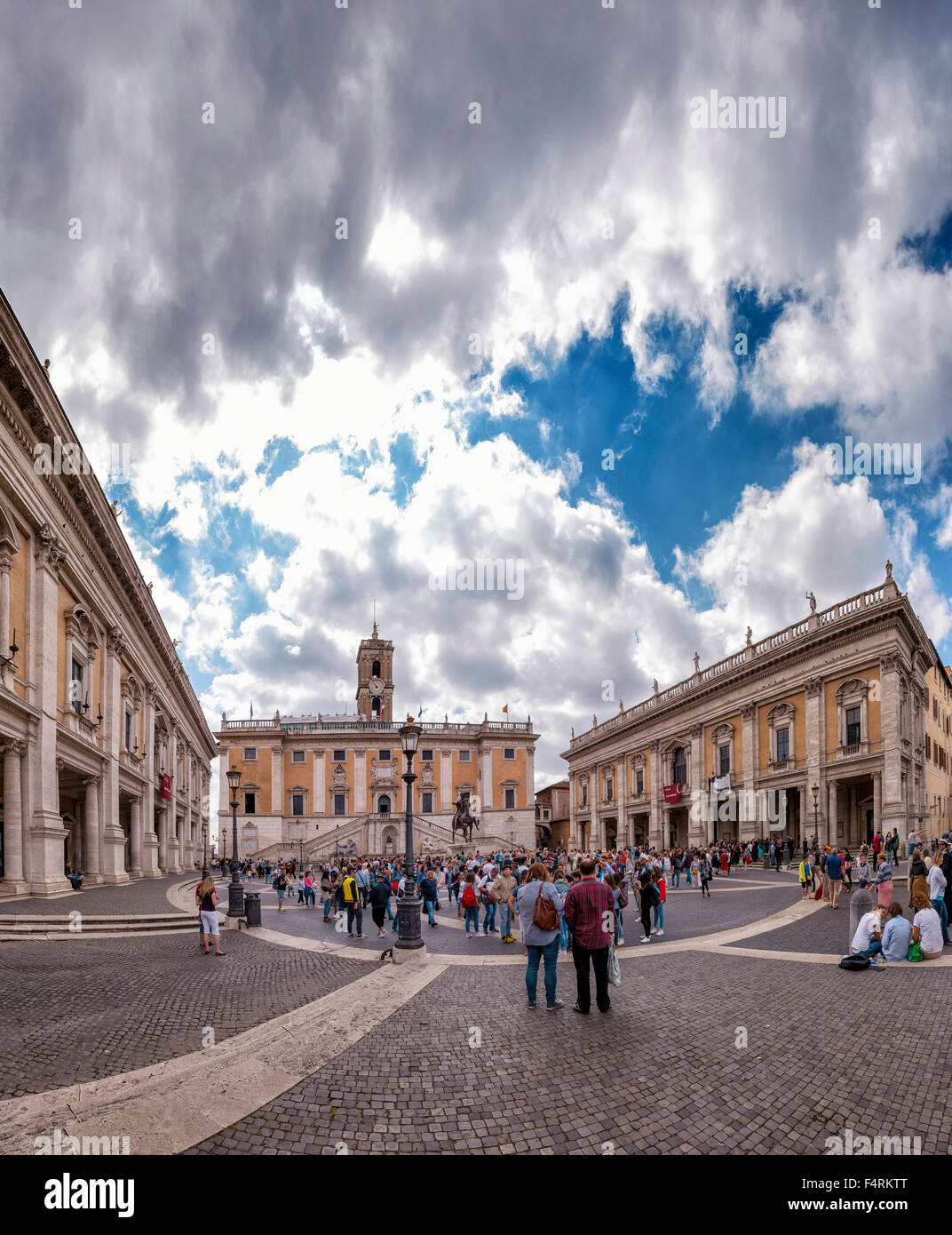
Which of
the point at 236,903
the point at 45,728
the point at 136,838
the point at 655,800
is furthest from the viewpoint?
the point at 655,800

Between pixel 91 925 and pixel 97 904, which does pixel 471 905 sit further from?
pixel 97 904

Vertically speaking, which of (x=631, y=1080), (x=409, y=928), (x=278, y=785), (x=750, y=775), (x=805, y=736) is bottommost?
(x=278, y=785)

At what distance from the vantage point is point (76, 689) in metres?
22.0

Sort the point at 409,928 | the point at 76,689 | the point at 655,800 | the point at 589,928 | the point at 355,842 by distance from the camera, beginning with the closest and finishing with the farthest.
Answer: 1. the point at 589,928
2. the point at 409,928
3. the point at 76,689
4. the point at 655,800
5. the point at 355,842

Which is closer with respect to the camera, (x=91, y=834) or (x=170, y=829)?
(x=91, y=834)

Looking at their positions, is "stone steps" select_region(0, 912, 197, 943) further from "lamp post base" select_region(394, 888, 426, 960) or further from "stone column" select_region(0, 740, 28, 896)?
"lamp post base" select_region(394, 888, 426, 960)

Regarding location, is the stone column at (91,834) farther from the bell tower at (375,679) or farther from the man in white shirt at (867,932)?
the bell tower at (375,679)

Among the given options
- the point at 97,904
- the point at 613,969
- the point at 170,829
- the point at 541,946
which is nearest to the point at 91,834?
the point at 97,904

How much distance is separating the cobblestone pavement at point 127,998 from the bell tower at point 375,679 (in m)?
72.9

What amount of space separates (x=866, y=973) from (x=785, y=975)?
4.04ft

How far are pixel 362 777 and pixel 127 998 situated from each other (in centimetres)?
6661

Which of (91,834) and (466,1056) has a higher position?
(466,1056)

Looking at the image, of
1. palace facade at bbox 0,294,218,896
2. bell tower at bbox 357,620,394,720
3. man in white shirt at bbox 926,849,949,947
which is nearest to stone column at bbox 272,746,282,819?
bell tower at bbox 357,620,394,720
